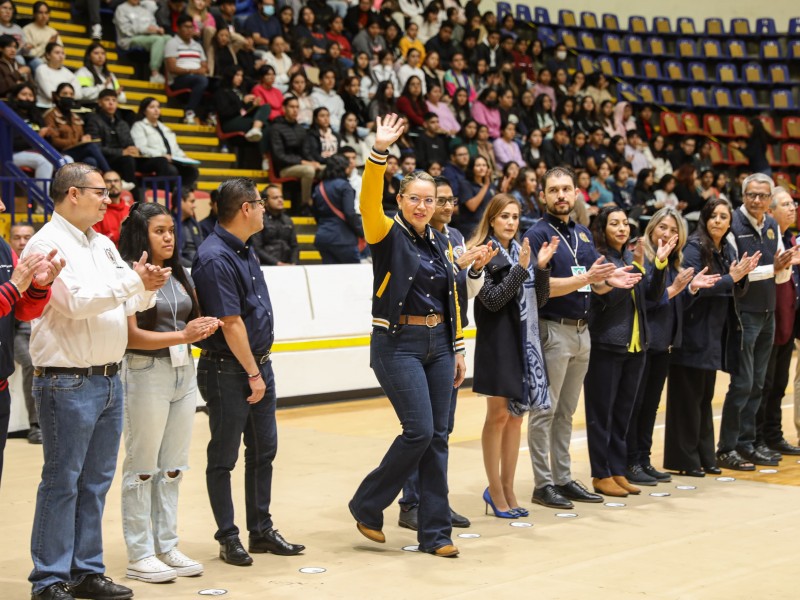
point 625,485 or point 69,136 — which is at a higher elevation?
point 69,136

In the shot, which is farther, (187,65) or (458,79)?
(458,79)

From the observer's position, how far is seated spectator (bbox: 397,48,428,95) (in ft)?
49.1

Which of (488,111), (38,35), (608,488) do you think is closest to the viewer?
(608,488)

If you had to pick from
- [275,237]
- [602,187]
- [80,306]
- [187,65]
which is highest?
[187,65]

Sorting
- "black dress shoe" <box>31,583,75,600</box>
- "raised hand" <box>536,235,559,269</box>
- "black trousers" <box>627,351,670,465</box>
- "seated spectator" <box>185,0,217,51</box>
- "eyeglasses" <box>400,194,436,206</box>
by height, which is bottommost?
"black dress shoe" <box>31,583,75,600</box>

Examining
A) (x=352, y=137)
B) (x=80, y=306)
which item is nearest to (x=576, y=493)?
(x=80, y=306)

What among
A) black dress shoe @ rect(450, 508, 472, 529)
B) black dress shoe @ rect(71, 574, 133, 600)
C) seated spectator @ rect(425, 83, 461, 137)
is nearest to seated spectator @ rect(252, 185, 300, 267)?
seated spectator @ rect(425, 83, 461, 137)

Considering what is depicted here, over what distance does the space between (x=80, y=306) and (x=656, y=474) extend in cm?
378

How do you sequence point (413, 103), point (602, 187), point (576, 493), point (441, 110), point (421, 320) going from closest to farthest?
point (421, 320)
point (576, 493)
point (413, 103)
point (441, 110)
point (602, 187)

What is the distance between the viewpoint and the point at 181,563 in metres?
4.39

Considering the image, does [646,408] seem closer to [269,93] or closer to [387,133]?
[387,133]

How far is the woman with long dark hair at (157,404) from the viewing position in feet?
14.0

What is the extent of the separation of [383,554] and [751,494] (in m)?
2.33

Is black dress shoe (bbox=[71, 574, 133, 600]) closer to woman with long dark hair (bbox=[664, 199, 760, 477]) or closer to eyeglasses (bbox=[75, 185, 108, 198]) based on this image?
eyeglasses (bbox=[75, 185, 108, 198])
